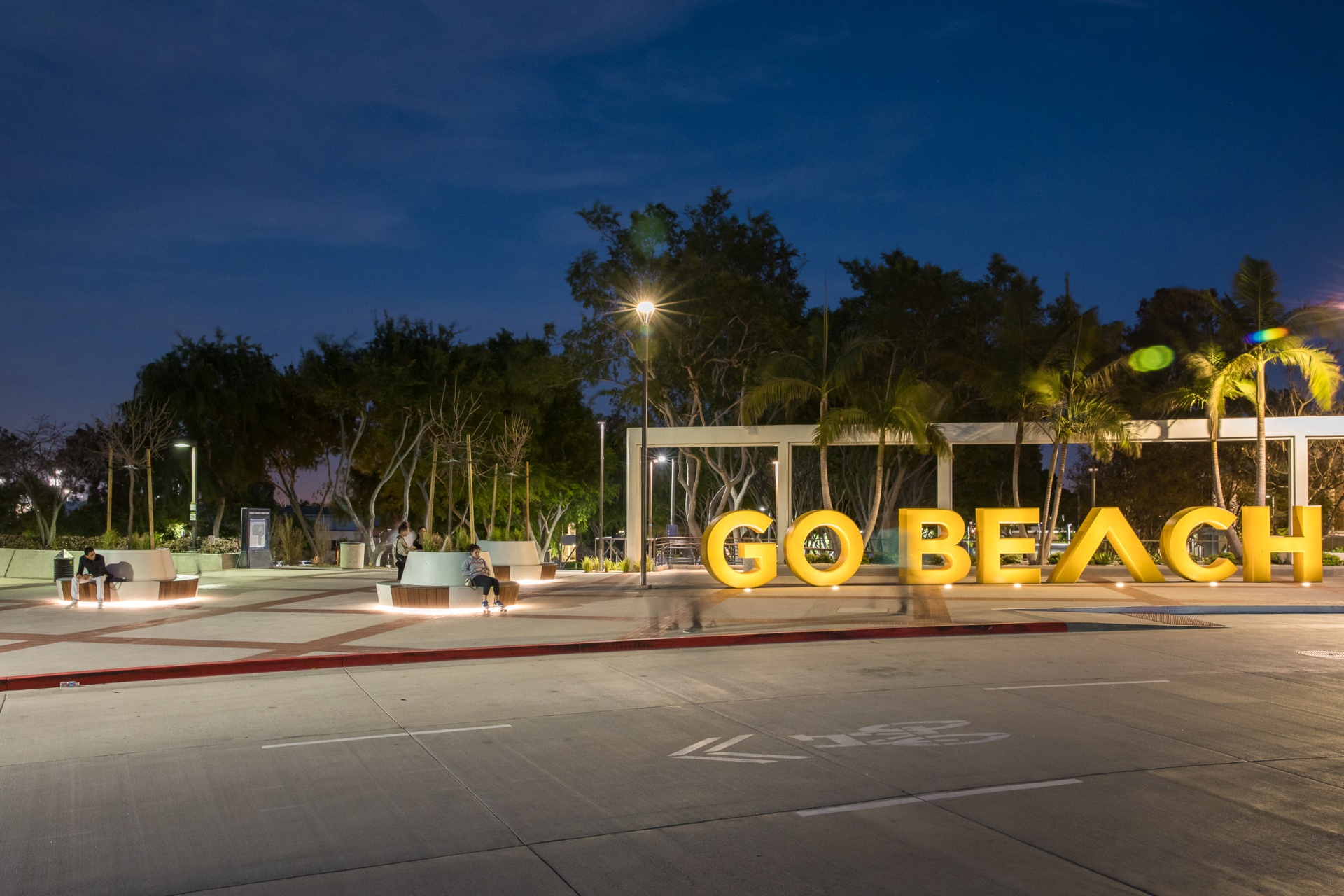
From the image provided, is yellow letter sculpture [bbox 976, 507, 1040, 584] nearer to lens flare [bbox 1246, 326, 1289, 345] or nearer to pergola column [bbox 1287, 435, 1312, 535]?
lens flare [bbox 1246, 326, 1289, 345]

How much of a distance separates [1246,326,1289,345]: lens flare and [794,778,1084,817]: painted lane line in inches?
1140

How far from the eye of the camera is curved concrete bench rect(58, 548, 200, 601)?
20734 mm

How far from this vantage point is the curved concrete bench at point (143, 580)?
20.7 meters

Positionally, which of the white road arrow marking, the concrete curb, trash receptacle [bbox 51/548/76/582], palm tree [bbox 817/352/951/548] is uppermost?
palm tree [bbox 817/352/951/548]

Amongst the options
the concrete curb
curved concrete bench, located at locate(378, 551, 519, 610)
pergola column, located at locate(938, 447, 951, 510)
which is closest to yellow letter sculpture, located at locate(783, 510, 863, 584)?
the concrete curb

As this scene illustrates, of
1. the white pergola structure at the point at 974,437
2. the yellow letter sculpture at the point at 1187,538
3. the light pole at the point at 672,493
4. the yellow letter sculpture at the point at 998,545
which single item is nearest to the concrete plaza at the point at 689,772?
the yellow letter sculpture at the point at 998,545

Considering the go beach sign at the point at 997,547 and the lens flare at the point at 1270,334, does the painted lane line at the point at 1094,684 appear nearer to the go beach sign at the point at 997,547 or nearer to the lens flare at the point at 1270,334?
the go beach sign at the point at 997,547

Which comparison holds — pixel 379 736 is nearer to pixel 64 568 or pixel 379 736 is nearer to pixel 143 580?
pixel 143 580

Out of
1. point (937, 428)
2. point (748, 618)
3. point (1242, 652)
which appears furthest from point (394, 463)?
point (1242, 652)

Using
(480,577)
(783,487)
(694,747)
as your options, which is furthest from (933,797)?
(783,487)

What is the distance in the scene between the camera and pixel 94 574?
2033 cm

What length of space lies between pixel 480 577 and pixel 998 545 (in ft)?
42.6

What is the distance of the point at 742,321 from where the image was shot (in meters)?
41.5

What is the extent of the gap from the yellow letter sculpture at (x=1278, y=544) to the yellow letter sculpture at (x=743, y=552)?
39.7 ft
